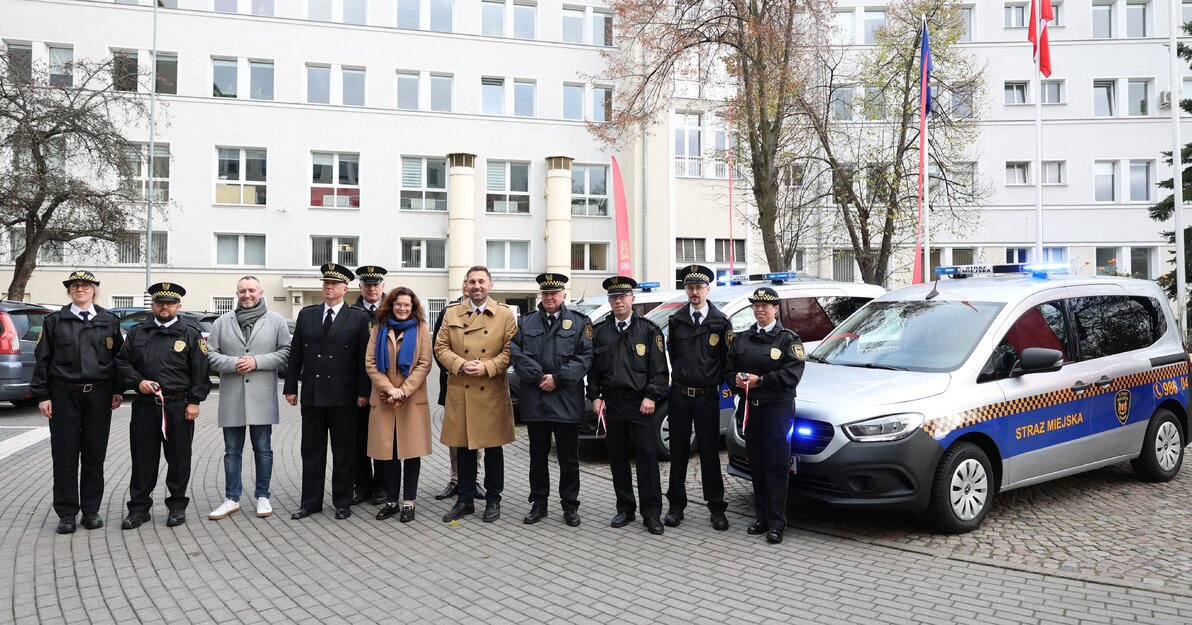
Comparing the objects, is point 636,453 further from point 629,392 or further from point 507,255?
point 507,255

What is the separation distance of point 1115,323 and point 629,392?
4.63m

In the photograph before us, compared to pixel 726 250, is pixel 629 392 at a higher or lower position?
lower

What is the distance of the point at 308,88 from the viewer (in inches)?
1179

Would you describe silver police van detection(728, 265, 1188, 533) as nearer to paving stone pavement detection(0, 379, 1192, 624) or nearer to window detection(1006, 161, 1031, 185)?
paving stone pavement detection(0, 379, 1192, 624)

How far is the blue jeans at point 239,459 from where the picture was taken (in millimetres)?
6523

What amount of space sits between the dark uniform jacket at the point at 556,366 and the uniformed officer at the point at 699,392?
73cm

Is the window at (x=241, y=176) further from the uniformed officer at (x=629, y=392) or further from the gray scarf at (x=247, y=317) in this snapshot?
the uniformed officer at (x=629, y=392)

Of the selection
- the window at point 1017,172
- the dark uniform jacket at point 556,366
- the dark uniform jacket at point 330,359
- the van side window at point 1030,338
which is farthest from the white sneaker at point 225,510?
the window at point 1017,172

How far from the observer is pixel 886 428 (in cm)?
566

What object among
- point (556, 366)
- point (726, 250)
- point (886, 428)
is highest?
point (726, 250)

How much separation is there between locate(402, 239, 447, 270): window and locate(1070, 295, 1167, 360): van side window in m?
26.1

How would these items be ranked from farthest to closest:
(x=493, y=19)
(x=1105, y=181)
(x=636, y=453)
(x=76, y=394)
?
1. (x=493, y=19)
2. (x=1105, y=181)
3. (x=636, y=453)
4. (x=76, y=394)

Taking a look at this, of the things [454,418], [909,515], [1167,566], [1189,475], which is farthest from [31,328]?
[1189,475]

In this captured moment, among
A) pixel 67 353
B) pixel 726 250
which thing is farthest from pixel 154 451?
pixel 726 250
